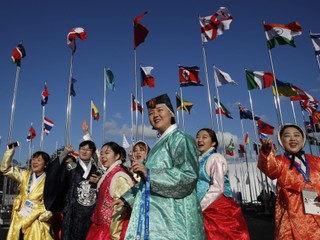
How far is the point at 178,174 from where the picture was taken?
2.29 meters

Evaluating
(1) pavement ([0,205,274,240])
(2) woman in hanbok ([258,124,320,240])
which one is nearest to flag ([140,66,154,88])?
(1) pavement ([0,205,274,240])

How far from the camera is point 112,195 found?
3.86 metres

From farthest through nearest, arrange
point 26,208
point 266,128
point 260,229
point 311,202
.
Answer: point 266,128
point 260,229
point 26,208
point 311,202

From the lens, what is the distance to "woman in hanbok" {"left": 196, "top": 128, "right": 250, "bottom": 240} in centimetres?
357

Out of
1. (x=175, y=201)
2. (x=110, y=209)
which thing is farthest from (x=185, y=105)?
(x=175, y=201)

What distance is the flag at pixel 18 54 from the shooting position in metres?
11.4

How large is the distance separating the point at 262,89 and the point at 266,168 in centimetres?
917

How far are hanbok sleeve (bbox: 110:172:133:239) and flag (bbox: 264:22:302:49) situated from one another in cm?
816

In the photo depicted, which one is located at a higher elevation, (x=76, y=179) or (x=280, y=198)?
(x=76, y=179)

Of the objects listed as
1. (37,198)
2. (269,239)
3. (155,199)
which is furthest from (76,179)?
(269,239)

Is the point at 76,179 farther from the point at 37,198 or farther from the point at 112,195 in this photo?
the point at 112,195

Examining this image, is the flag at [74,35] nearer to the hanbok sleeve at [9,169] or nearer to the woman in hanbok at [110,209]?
the hanbok sleeve at [9,169]

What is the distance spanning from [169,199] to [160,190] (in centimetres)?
12

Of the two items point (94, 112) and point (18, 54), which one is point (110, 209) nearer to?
point (18, 54)
